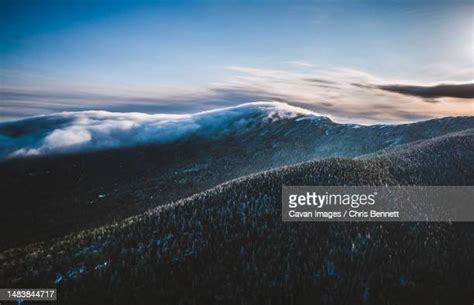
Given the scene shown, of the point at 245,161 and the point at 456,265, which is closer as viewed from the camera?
the point at 456,265

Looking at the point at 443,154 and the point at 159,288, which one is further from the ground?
the point at 443,154

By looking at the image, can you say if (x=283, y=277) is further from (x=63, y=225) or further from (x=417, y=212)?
(x=63, y=225)

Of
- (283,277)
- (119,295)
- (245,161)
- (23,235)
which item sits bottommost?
(23,235)

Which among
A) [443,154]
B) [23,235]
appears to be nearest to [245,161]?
[23,235]

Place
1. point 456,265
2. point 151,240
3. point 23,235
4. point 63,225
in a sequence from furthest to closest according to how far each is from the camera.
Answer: point 63,225
point 23,235
point 151,240
point 456,265

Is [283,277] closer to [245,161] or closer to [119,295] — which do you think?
[119,295]

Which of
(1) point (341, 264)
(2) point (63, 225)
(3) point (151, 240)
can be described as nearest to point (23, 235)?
(2) point (63, 225)

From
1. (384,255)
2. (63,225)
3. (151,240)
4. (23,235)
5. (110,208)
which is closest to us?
(384,255)
